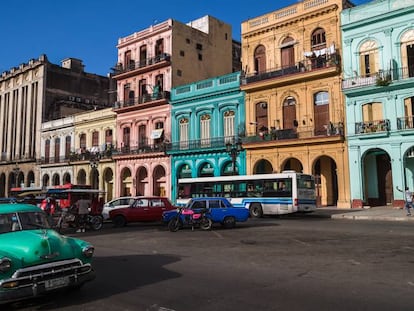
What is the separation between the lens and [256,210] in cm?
2444

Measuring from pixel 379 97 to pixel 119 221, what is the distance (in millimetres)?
18285

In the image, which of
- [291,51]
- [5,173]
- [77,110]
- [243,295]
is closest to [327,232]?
[243,295]

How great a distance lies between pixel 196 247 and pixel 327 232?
218 inches

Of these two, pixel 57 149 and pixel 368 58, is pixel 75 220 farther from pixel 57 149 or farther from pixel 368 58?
pixel 57 149

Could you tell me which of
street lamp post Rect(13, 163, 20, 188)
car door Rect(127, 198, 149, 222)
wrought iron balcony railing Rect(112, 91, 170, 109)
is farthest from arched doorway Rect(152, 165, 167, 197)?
street lamp post Rect(13, 163, 20, 188)

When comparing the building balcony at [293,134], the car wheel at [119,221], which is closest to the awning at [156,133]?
the building balcony at [293,134]

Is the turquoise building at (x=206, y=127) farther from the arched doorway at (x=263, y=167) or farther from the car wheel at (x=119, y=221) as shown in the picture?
the car wheel at (x=119, y=221)

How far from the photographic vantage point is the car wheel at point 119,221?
20891 mm

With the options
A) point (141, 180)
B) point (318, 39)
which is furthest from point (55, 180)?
point (318, 39)

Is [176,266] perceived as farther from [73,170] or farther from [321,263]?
[73,170]

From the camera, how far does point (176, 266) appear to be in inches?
363

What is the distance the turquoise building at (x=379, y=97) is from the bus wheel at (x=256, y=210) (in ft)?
24.1

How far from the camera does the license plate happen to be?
236 inches

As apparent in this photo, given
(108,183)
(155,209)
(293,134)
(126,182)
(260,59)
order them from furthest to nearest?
(108,183), (126,182), (260,59), (293,134), (155,209)
